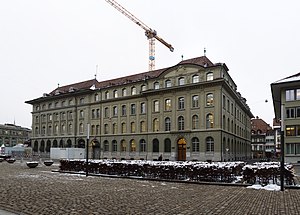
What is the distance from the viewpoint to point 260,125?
419 feet

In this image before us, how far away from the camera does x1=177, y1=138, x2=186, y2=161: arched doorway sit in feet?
174

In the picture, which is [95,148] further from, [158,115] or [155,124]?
[158,115]

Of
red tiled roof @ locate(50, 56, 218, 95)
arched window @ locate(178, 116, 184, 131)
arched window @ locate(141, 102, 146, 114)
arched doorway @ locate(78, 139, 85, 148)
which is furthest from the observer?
arched doorway @ locate(78, 139, 85, 148)

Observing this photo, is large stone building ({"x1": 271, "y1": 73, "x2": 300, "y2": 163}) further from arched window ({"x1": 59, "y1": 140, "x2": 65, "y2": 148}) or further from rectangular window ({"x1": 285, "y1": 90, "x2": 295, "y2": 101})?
arched window ({"x1": 59, "y1": 140, "x2": 65, "y2": 148})

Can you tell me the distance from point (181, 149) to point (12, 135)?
112466mm

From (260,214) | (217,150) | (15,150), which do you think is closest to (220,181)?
(260,214)

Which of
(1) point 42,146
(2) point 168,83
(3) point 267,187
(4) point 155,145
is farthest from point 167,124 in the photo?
(3) point 267,187

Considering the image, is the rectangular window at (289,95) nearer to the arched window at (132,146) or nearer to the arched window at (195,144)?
the arched window at (195,144)

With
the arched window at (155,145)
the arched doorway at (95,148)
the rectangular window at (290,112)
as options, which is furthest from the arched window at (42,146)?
the rectangular window at (290,112)


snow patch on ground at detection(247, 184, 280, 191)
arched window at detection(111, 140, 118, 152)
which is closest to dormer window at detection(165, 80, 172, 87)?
arched window at detection(111, 140, 118, 152)

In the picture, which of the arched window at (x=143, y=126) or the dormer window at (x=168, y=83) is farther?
the arched window at (x=143, y=126)

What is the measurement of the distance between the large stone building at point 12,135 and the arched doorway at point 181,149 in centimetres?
10044

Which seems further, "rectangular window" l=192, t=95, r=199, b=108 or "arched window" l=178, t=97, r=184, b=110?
"arched window" l=178, t=97, r=184, b=110

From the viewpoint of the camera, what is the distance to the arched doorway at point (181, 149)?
5297cm
